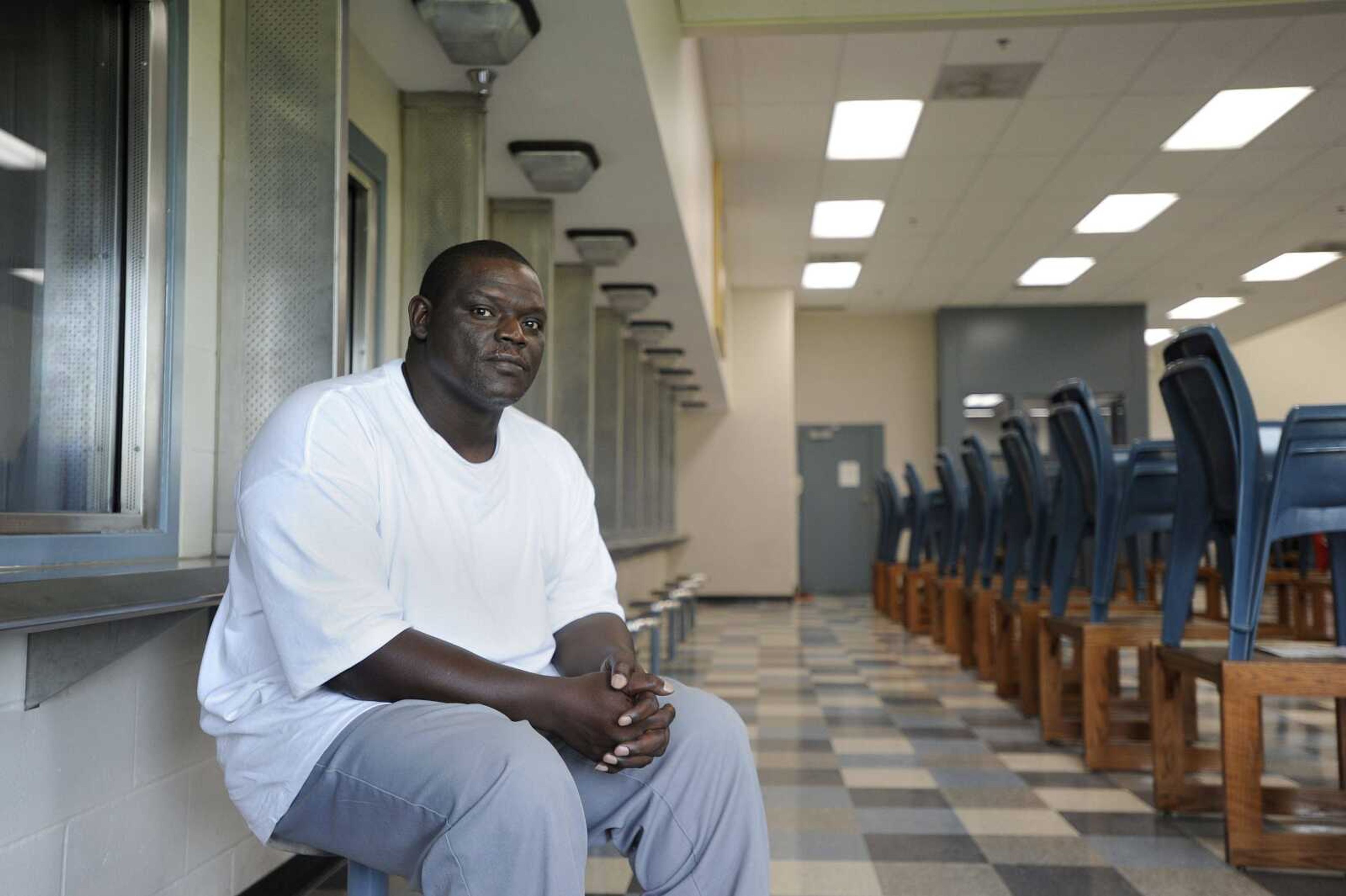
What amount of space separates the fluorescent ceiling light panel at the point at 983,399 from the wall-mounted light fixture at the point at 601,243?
8452 millimetres

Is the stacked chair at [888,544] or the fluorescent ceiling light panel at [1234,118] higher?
the fluorescent ceiling light panel at [1234,118]

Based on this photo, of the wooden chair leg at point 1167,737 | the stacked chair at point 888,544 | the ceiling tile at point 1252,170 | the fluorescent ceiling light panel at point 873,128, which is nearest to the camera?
the wooden chair leg at point 1167,737

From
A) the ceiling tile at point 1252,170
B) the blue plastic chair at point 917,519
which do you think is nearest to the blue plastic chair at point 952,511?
the blue plastic chair at point 917,519

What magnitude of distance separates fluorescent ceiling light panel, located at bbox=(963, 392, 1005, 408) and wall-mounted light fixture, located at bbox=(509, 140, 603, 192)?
9.51 m

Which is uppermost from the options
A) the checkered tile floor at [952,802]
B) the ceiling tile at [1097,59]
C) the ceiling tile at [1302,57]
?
the ceiling tile at [1302,57]

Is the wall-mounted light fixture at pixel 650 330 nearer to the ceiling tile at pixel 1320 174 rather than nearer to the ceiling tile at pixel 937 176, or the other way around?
the ceiling tile at pixel 937 176

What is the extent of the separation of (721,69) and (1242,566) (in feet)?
15.1

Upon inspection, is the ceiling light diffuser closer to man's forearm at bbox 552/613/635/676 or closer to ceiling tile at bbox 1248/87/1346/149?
ceiling tile at bbox 1248/87/1346/149

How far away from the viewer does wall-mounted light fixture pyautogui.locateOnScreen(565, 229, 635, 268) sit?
15.8 ft

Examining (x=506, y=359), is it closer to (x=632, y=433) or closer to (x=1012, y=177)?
(x=632, y=433)

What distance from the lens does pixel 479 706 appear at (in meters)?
1.28

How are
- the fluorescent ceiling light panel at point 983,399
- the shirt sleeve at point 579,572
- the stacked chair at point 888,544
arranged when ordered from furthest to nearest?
1. the fluorescent ceiling light panel at point 983,399
2. the stacked chair at point 888,544
3. the shirt sleeve at point 579,572

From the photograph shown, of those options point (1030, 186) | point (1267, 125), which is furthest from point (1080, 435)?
point (1030, 186)

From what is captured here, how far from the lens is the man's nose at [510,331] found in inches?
59.9
